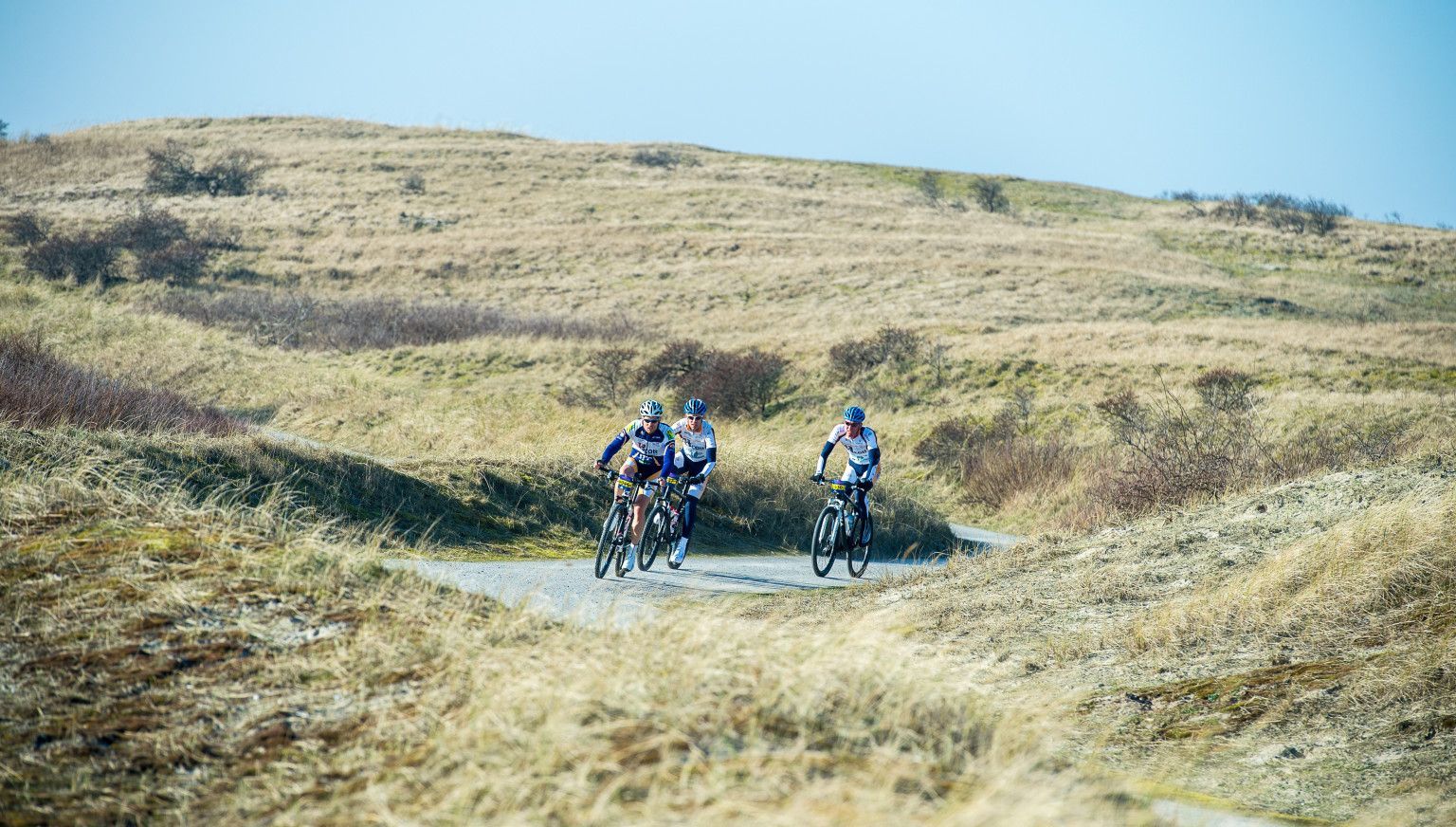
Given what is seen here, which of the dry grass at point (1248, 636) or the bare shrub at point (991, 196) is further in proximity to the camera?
the bare shrub at point (991, 196)

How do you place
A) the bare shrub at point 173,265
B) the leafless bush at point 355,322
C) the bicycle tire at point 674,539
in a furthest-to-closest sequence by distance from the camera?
1. the bare shrub at point 173,265
2. the leafless bush at point 355,322
3. the bicycle tire at point 674,539

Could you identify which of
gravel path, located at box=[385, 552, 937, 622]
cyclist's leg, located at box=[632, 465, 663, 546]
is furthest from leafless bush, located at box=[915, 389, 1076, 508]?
cyclist's leg, located at box=[632, 465, 663, 546]

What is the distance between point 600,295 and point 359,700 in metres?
47.4

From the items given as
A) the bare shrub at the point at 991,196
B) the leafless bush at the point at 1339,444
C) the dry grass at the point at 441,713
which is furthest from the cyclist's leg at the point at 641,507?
the bare shrub at the point at 991,196

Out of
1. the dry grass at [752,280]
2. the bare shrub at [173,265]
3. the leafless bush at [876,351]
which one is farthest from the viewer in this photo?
the bare shrub at [173,265]

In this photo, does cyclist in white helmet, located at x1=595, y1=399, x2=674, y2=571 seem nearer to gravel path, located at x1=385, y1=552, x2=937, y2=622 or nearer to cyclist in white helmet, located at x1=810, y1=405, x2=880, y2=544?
gravel path, located at x1=385, y1=552, x2=937, y2=622

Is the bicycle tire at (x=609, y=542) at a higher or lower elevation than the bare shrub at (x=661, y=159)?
lower

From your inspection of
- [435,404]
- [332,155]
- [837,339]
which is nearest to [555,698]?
[435,404]

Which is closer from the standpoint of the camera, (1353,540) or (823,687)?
(823,687)

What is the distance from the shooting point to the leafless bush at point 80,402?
14172 mm

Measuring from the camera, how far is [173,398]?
20.1m

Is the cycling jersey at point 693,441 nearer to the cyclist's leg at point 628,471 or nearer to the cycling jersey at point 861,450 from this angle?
the cyclist's leg at point 628,471

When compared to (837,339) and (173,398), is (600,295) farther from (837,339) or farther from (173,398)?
(173,398)

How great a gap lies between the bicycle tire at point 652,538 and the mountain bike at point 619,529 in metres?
0.70
